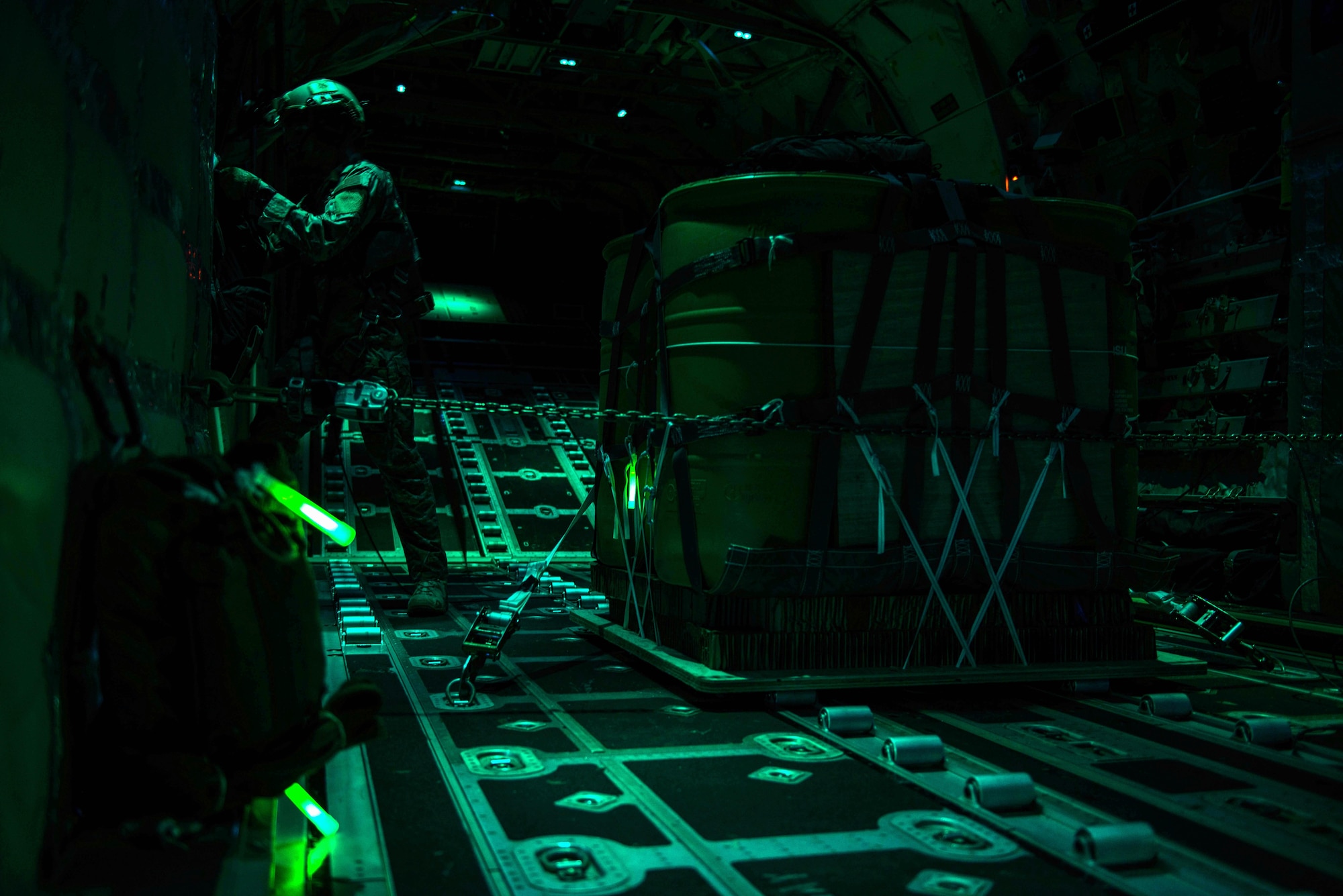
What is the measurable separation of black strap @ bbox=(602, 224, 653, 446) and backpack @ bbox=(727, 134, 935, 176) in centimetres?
43

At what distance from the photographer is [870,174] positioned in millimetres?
3074

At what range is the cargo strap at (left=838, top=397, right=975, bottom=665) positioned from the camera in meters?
2.93

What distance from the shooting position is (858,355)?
2957 millimetres

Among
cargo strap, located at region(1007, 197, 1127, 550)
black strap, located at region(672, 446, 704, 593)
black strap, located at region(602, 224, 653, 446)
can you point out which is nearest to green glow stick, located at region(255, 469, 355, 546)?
black strap, located at region(672, 446, 704, 593)

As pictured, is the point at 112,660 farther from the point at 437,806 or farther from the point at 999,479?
the point at 999,479

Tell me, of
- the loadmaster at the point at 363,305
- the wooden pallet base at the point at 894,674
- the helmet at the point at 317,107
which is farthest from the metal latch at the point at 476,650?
the helmet at the point at 317,107

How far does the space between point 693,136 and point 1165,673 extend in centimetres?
974

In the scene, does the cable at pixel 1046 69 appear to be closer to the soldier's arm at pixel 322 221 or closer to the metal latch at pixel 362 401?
the soldier's arm at pixel 322 221

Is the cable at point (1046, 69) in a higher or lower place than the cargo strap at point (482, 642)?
higher

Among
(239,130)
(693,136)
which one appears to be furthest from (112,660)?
(693,136)

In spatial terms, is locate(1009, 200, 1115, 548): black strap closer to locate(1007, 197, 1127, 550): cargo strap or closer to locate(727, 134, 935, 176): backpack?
locate(1007, 197, 1127, 550): cargo strap

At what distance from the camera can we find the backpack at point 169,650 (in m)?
1.36

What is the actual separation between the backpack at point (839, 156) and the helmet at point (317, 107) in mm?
2244

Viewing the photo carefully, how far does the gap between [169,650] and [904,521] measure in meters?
2.13
